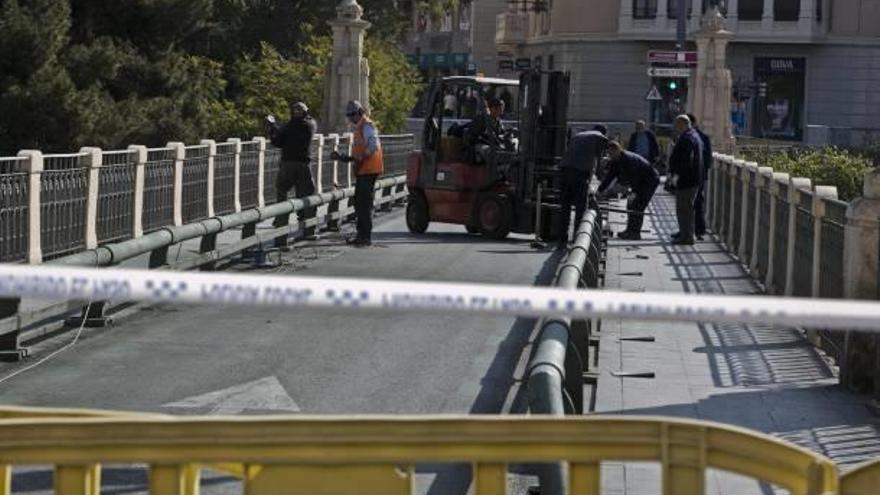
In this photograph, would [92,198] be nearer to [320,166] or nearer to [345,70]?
[320,166]

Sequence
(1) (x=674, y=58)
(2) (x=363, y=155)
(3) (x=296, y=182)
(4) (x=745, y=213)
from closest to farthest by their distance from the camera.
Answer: (4) (x=745, y=213)
(2) (x=363, y=155)
(3) (x=296, y=182)
(1) (x=674, y=58)

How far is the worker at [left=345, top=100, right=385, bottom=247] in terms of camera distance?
22.6 meters

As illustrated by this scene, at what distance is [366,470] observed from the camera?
4410 mm

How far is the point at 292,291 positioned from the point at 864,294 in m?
8.73

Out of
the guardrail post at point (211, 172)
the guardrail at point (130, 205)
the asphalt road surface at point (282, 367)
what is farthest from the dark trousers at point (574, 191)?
the asphalt road surface at point (282, 367)

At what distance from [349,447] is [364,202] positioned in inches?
715

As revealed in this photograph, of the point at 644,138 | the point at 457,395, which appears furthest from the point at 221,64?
the point at 457,395

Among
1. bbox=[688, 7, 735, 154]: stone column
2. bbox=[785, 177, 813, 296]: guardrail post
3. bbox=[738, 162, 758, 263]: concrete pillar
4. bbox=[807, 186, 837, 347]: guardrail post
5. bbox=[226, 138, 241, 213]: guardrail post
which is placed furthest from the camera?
bbox=[688, 7, 735, 154]: stone column

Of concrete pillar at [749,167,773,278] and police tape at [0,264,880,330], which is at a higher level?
police tape at [0,264,880,330]

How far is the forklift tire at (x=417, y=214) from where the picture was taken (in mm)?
25938

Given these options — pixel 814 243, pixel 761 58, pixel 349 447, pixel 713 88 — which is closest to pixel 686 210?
pixel 814 243

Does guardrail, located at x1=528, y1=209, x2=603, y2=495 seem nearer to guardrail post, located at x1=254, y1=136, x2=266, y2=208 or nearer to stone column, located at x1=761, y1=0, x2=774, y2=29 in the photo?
guardrail post, located at x1=254, y1=136, x2=266, y2=208

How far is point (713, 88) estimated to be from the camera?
4366 centimetres

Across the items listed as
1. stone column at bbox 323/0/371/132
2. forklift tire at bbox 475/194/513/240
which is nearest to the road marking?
forklift tire at bbox 475/194/513/240
